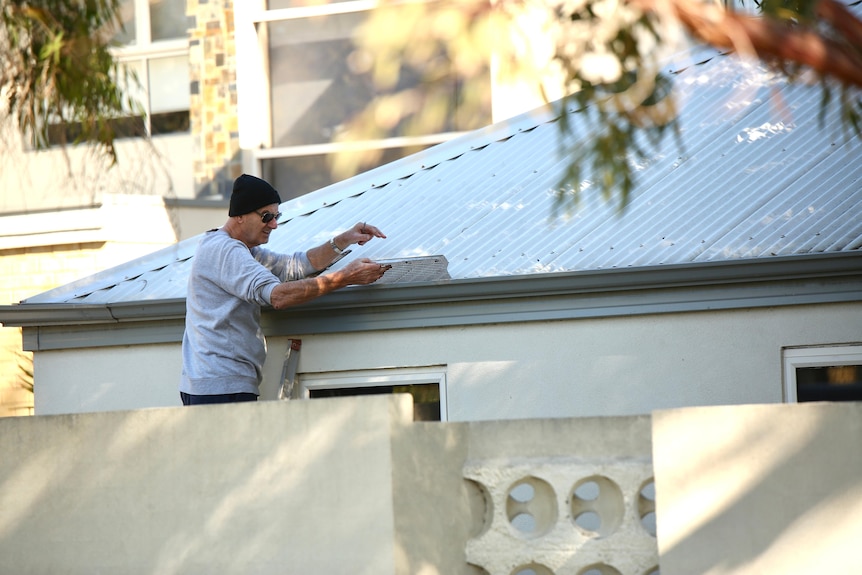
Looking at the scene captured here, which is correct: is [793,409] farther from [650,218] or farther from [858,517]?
[650,218]

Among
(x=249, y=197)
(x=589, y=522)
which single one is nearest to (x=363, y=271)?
(x=249, y=197)

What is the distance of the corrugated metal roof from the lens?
7.12 metres

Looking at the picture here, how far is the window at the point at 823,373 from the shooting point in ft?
22.3

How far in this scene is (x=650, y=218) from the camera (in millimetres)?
7574

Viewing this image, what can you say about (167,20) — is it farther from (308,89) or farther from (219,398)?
(219,398)

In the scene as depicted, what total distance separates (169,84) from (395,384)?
32.0 ft

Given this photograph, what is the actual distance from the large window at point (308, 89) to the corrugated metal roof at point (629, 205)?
4835mm

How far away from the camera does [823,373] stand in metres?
6.91

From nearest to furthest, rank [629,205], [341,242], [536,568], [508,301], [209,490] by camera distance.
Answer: [536,568], [209,490], [508,301], [341,242], [629,205]

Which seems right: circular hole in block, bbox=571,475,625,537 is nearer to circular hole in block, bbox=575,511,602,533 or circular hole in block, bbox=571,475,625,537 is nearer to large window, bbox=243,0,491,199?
circular hole in block, bbox=575,511,602,533

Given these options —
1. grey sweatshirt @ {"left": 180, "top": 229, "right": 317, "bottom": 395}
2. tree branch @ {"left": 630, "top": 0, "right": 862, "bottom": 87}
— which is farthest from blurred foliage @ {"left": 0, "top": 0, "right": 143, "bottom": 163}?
tree branch @ {"left": 630, "top": 0, "right": 862, "bottom": 87}

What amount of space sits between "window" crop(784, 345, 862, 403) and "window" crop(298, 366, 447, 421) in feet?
6.65

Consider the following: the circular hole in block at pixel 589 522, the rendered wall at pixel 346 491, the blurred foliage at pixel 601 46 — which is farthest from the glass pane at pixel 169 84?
A: the blurred foliage at pixel 601 46

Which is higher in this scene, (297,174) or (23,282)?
(297,174)
